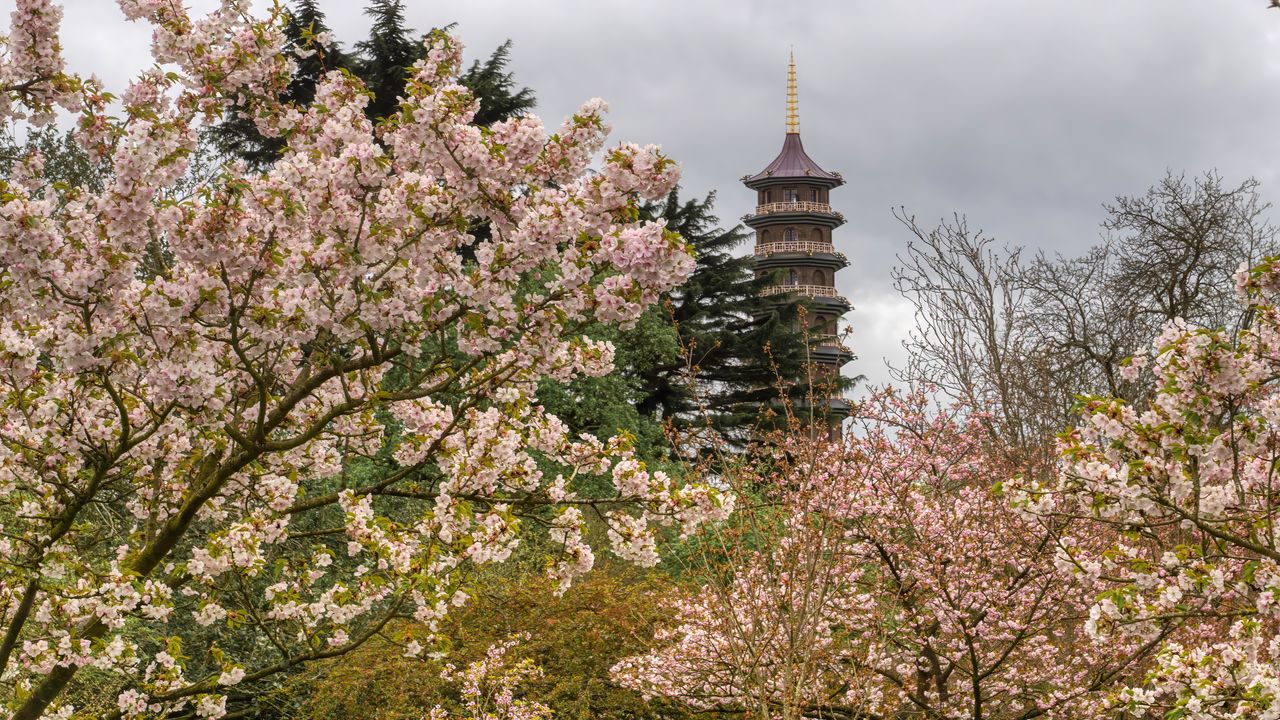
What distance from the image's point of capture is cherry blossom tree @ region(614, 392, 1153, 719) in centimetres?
973

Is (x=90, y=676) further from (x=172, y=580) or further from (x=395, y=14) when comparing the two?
(x=395, y=14)

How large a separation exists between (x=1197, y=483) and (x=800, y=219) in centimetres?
4728

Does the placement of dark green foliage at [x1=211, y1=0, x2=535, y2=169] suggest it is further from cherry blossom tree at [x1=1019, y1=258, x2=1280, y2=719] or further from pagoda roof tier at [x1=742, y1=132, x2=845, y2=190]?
pagoda roof tier at [x1=742, y1=132, x2=845, y2=190]

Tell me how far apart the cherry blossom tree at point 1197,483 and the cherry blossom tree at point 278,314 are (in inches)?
78.1

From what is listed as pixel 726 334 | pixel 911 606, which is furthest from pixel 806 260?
pixel 911 606

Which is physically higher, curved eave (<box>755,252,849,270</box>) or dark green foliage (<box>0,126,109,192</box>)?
curved eave (<box>755,252,849,270</box>)

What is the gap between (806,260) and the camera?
51312mm

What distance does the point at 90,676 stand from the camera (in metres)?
12.7

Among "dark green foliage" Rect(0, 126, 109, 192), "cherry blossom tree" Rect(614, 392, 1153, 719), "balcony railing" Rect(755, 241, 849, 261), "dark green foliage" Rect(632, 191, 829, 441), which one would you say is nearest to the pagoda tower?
"balcony railing" Rect(755, 241, 849, 261)

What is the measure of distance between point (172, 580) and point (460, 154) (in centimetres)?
297

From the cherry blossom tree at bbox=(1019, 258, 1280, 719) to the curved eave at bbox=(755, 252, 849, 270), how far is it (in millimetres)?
44806

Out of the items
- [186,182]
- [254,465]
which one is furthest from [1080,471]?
[186,182]

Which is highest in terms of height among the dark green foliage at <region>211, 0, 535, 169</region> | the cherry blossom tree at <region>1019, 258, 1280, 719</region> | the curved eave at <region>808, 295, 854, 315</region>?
the curved eave at <region>808, 295, 854, 315</region>

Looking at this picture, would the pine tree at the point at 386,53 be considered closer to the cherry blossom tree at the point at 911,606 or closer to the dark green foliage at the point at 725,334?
the dark green foliage at the point at 725,334
